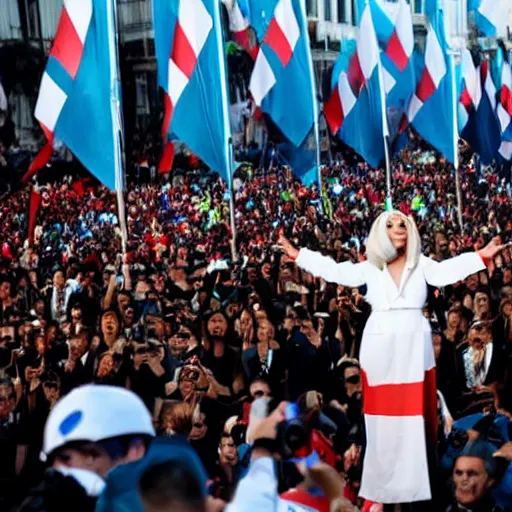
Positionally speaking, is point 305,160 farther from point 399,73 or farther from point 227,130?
point 227,130

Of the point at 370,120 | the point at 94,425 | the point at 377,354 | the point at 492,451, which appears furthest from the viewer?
the point at 370,120

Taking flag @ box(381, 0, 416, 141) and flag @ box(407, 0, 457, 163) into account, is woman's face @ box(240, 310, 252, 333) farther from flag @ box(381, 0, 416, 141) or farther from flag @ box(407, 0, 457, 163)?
flag @ box(407, 0, 457, 163)

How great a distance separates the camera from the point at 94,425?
3061 millimetres

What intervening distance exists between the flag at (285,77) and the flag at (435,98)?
178cm

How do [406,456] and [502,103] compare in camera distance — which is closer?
[406,456]

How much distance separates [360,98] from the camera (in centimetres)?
1443

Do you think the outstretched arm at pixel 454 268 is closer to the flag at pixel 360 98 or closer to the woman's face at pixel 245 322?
the woman's face at pixel 245 322

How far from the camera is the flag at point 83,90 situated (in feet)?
36.9

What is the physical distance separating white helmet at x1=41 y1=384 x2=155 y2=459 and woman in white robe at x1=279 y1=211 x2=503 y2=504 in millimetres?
3058

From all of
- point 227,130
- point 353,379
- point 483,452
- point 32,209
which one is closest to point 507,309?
point 353,379

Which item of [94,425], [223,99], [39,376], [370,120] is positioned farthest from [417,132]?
[94,425]

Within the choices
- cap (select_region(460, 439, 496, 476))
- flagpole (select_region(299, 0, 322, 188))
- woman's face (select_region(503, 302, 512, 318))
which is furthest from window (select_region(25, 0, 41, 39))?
cap (select_region(460, 439, 496, 476))

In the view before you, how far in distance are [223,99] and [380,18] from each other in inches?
121

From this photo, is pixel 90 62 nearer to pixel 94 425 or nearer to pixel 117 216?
pixel 117 216
